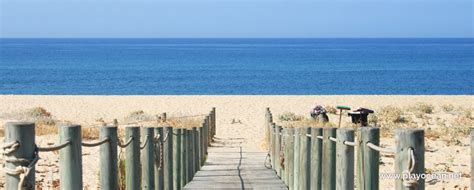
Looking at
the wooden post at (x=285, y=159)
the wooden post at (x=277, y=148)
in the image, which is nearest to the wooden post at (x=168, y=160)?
the wooden post at (x=285, y=159)

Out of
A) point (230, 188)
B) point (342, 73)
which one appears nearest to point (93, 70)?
point (342, 73)

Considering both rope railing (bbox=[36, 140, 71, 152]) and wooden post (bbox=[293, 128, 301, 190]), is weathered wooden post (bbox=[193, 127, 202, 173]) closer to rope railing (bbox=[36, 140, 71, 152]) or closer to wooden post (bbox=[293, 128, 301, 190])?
wooden post (bbox=[293, 128, 301, 190])

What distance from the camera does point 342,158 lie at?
5887mm

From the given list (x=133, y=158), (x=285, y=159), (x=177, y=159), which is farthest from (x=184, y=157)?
(x=133, y=158)

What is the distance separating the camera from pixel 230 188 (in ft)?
33.2

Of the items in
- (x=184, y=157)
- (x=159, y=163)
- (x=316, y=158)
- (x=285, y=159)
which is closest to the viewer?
(x=316, y=158)

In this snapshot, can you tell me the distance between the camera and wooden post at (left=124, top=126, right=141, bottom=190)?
6.43 m

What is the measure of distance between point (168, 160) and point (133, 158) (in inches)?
118

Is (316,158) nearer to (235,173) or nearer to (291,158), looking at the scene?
(291,158)

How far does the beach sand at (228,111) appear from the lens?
14.8 meters

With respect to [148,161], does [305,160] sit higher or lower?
lower

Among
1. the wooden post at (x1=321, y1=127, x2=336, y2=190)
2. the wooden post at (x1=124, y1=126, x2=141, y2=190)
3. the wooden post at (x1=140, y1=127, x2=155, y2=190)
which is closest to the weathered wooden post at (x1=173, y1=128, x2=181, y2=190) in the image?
the wooden post at (x1=140, y1=127, x2=155, y2=190)

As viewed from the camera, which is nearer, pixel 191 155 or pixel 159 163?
pixel 159 163

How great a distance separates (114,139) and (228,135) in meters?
17.5
